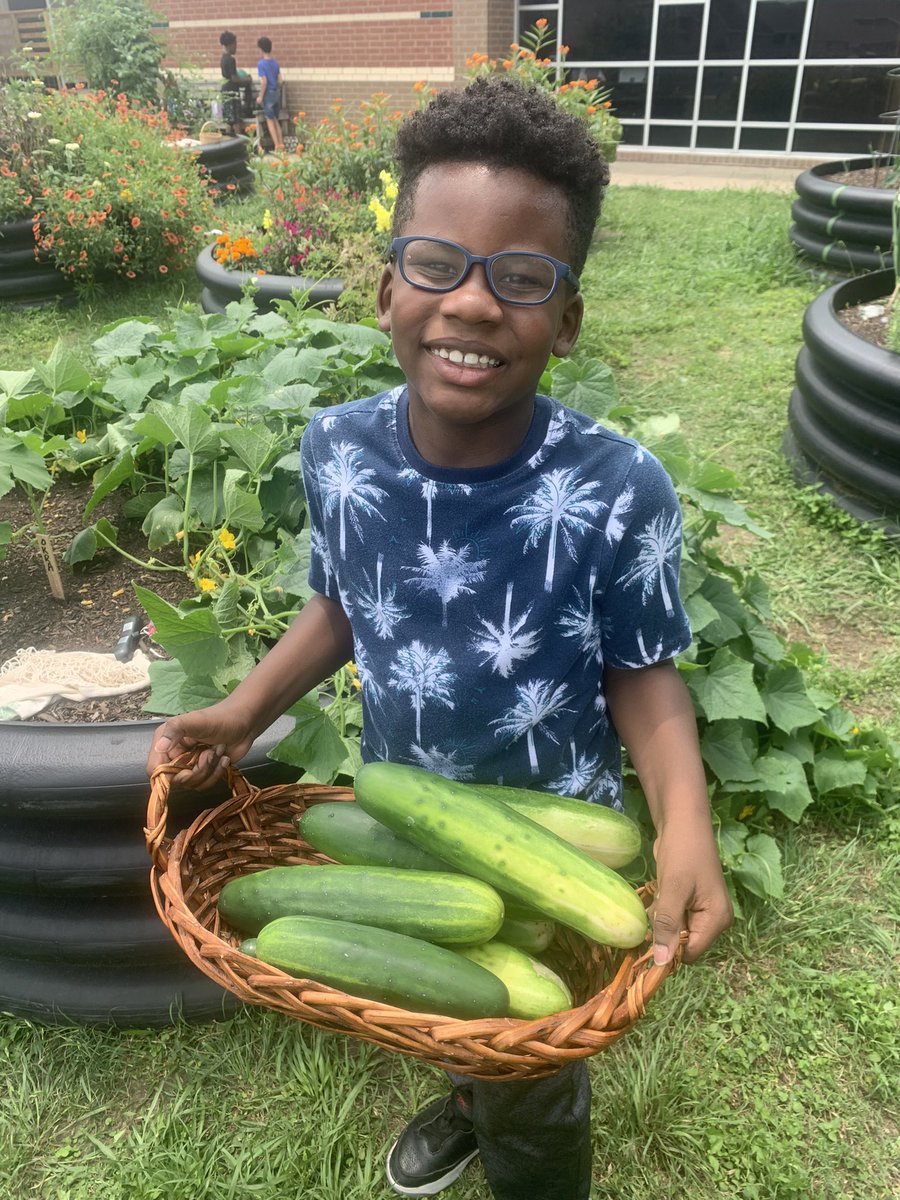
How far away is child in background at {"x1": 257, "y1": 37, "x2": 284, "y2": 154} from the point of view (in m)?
16.0

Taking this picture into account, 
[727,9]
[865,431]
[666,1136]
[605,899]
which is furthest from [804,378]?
[727,9]

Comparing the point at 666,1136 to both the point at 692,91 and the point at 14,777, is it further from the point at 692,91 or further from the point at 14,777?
the point at 692,91

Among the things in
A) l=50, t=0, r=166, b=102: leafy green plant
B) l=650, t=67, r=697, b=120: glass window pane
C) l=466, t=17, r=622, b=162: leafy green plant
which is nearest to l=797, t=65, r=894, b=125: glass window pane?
l=650, t=67, r=697, b=120: glass window pane

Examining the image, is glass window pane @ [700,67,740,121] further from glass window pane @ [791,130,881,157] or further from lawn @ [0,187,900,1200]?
lawn @ [0,187,900,1200]

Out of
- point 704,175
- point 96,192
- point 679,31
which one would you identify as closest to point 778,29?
point 679,31

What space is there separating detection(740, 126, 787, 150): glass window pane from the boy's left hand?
14.8 metres

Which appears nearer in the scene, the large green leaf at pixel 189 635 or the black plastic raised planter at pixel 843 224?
the large green leaf at pixel 189 635

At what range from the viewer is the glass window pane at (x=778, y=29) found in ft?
41.2

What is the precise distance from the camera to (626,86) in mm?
14461

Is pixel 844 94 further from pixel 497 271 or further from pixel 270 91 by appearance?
pixel 497 271

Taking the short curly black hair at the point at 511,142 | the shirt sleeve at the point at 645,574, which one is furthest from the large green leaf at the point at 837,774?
the short curly black hair at the point at 511,142

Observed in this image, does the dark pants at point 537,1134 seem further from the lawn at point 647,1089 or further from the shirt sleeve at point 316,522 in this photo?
the shirt sleeve at point 316,522

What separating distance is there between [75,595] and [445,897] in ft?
6.73

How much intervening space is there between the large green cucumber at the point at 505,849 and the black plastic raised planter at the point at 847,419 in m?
3.46
